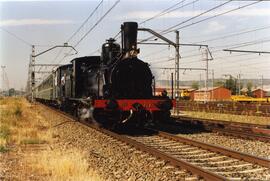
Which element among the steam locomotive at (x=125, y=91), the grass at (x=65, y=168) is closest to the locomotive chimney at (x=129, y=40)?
the steam locomotive at (x=125, y=91)

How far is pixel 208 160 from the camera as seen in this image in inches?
412

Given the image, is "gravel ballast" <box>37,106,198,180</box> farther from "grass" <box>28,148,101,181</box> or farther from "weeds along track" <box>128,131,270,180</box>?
"weeds along track" <box>128,131,270,180</box>

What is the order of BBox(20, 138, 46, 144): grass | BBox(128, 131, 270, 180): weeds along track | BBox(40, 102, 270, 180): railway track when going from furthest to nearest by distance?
BBox(20, 138, 46, 144): grass → BBox(128, 131, 270, 180): weeds along track → BBox(40, 102, 270, 180): railway track

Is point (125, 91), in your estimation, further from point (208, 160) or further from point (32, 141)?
point (208, 160)

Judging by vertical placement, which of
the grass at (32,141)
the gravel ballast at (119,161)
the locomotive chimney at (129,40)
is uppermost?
the locomotive chimney at (129,40)

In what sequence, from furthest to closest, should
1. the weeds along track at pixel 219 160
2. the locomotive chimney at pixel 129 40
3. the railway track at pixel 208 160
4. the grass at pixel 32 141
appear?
1. the locomotive chimney at pixel 129 40
2. the grass at pixel 32 141
3. the weeds along track at pixel 219 160
4. the railway track at pixel 208 160

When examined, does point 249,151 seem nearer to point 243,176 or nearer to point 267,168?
point 267,168

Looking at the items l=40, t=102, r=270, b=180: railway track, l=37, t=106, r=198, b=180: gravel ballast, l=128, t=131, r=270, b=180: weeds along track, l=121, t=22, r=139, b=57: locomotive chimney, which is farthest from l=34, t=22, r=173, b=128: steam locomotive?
l=128, t=131, r=270, b=180: weeds along track

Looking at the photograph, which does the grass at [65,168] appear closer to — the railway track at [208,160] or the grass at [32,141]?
the railway track at [208,160]

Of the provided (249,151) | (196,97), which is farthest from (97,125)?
(196,97)

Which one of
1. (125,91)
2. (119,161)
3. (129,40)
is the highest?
(129,40)

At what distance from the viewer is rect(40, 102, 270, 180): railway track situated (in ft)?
28.2

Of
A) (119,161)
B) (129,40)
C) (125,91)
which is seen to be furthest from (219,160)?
(129,40)

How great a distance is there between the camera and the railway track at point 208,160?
8.60 m
